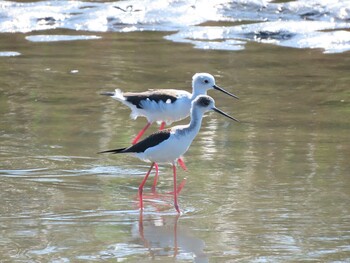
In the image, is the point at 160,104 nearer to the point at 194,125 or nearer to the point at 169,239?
the point at 194,125

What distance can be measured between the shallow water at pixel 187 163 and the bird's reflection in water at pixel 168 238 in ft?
0.04

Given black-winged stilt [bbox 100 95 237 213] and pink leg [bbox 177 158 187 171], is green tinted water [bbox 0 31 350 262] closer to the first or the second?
pink leg [bbox 177 158 187 171]

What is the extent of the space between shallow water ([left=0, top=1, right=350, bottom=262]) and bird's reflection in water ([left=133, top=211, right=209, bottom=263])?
13 mm

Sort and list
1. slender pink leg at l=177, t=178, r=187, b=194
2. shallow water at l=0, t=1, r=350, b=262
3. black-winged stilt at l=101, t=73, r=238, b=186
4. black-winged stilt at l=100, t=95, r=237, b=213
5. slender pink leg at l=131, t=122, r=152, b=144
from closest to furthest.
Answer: shallow water at l=0, t=1, r=350, b=262
black-winged stilt at l=100, t=95, r=237, b=213
slender pink leg at l=177, t=178, r=187, b=194
black-winged stilt at l=101, t=73, r=238, b=186
slender pink leg at l=131, t=122, r=152, b=144

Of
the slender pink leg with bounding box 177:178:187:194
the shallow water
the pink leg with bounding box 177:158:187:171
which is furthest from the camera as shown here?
the pink leg with bounding box 177:158:187:171

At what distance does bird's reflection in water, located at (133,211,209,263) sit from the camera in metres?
6.16

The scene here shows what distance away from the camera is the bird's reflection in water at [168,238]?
6.16 meters

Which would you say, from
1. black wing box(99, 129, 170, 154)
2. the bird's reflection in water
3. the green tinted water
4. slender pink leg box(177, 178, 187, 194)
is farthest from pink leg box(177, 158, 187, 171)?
the bird's reflection in water

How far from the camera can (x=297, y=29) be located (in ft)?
47.2

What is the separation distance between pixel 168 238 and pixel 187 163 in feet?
6.53

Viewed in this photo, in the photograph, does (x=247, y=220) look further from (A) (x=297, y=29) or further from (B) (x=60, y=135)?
(A) (x=297, y=29)

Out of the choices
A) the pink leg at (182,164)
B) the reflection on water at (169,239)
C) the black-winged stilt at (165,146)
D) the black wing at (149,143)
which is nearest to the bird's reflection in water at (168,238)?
the reflection on water at (169,239)

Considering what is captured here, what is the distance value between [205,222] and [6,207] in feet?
4.70

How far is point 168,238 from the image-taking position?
6539 millimetres
